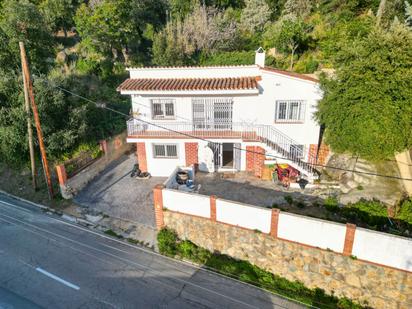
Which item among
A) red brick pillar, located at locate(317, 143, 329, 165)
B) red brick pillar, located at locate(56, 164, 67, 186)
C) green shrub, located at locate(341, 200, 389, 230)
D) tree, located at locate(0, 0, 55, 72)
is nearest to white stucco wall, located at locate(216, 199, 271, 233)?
green shrub, located at locate(341, 200, 389, 230)

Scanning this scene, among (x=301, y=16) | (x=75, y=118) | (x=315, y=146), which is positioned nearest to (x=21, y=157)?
(x=75, y=118)

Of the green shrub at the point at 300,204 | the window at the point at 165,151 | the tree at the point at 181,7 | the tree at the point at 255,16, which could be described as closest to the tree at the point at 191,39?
the tree at the point at 255,16

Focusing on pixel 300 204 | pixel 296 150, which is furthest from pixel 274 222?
pixel 296 150

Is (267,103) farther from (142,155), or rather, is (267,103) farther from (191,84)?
(142,155)

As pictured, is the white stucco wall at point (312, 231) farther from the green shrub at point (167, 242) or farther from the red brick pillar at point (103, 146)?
the red brick pillar at point (103, 146)

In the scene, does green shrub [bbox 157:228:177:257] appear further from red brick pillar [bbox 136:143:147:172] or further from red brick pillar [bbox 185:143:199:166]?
red brick pillar [bbox 136:143:147:172]
